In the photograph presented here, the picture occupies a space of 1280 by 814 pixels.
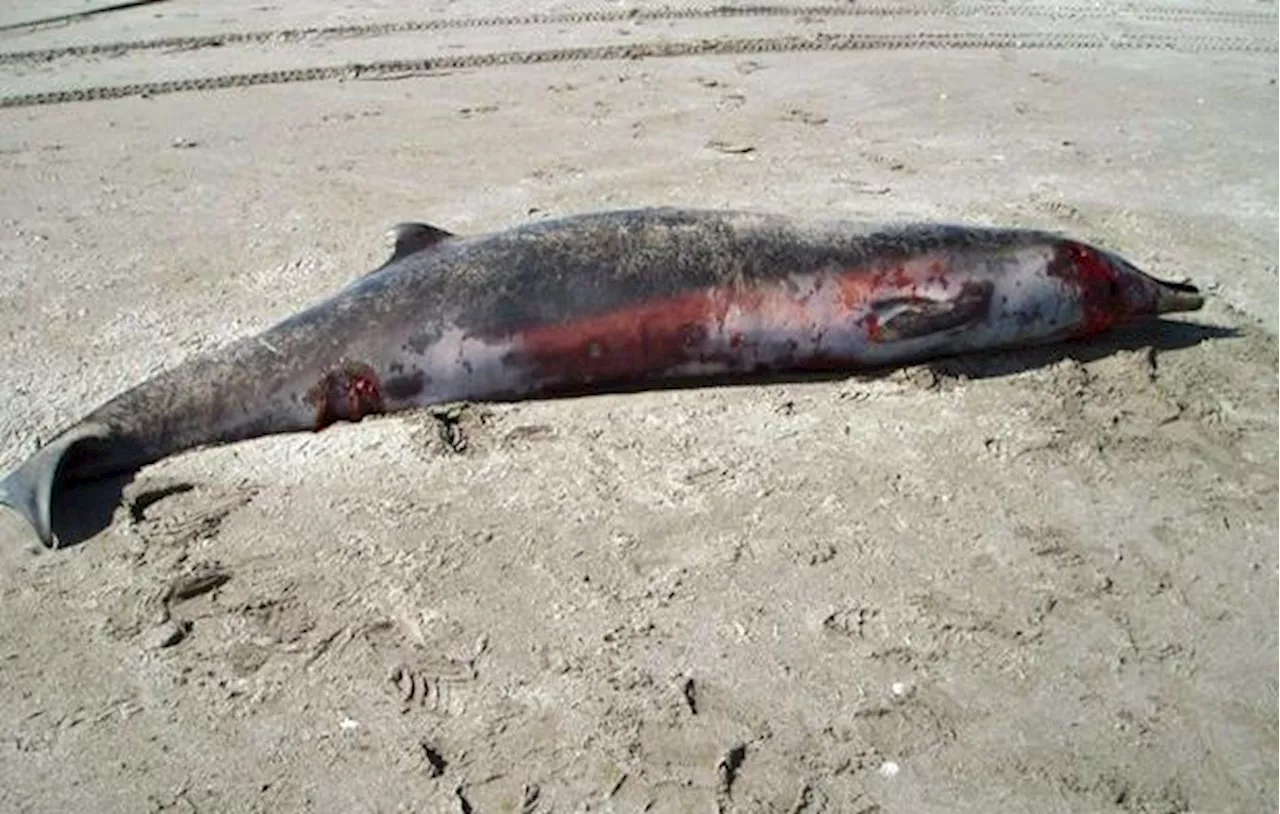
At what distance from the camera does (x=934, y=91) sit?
7.25 metres

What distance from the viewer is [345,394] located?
3.65 meters

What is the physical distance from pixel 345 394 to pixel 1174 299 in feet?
10.1

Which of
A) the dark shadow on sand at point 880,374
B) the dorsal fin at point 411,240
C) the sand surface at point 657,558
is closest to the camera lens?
the sand surface at point 657,558

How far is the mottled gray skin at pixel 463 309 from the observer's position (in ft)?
11.7

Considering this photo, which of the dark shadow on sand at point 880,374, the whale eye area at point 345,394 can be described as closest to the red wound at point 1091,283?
the dark shadow on sand at point 880,374

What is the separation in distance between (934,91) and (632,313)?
173 inches

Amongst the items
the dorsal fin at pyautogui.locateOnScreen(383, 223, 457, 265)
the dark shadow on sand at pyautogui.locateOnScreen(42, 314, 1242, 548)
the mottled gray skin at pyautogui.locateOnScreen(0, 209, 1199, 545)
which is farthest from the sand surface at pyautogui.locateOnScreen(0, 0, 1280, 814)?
the dorsal fin at pyautogui.locateOnScreen(383, 223, 457, 265)

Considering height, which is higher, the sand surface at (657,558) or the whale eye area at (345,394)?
the whale eye area at (345,394)

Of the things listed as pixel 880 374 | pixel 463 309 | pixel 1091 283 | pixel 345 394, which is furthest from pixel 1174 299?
pixel 345 394

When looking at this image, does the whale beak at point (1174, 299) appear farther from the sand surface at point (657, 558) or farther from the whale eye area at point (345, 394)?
the whale eye area at point (345, 394)

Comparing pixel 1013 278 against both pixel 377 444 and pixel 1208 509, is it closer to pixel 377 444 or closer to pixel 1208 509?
pixel 1208 509

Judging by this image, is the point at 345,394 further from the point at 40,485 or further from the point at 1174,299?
the point at 1174,299

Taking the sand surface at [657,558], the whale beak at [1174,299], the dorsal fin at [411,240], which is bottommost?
the sand surface at [657,558]

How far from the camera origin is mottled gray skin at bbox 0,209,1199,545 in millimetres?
3564
